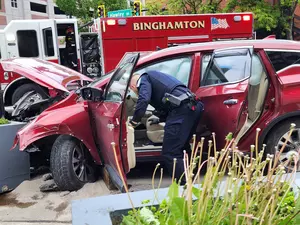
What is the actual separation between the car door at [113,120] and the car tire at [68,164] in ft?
0.91

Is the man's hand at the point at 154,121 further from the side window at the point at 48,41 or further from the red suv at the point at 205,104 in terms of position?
the side window at the point at 48,41

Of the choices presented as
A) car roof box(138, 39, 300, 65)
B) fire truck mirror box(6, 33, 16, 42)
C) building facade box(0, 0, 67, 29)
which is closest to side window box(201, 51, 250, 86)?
car roof box(138, 39, 300, 65)

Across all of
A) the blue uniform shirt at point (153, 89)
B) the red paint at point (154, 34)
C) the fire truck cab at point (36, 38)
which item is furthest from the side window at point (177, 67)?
the fire truck cab at point (36, 38)

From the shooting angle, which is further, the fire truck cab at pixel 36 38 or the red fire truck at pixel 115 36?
the fire truck cab at pixel 36 38

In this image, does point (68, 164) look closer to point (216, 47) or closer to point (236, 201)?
point (216, 47)

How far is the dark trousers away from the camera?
3.73 m

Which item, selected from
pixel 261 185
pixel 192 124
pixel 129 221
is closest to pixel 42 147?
pixel 192 124

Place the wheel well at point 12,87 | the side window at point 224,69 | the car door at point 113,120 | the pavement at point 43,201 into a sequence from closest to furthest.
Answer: the car door at point 113,120 → the pavement at point 43,201 → the side window at point 224,69 → the wheel well at point 12,87

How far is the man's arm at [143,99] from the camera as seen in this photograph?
3.68 meters

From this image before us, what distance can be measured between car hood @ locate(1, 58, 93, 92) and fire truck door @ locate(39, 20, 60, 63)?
424 centimetres

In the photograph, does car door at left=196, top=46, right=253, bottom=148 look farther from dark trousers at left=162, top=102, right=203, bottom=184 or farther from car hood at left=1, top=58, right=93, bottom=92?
car hood at left=1, top=58, right=93, bottom=92

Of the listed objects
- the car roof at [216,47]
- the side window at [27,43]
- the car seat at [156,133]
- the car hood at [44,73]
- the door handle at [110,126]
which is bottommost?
the car seat at [156,133]

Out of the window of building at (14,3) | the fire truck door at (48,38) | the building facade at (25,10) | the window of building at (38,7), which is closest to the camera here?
the fire truck door at (48,38)

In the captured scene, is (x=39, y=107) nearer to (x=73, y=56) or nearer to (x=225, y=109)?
(x=225, y=109)
